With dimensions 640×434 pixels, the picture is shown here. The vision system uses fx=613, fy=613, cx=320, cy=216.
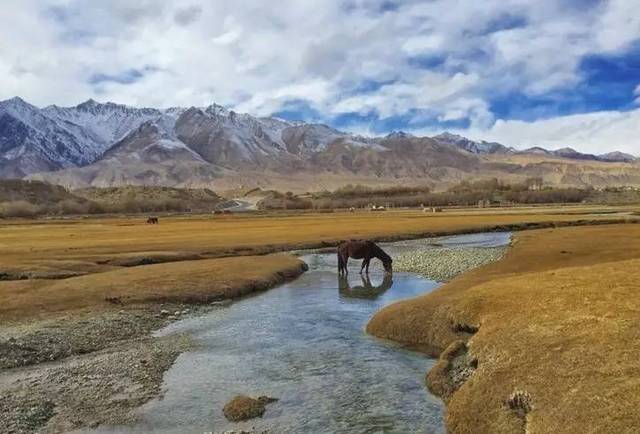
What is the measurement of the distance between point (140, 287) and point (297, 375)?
17.1 meters

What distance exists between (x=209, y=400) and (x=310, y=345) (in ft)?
A: 18.8

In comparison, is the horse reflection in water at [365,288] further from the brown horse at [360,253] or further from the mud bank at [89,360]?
the mud bank at [89,360]

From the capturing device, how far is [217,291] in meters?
32.4

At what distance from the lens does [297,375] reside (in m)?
17.6

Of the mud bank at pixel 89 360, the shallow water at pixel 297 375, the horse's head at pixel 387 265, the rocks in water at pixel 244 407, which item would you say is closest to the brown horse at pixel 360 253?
the horse's head at pixel 387 265

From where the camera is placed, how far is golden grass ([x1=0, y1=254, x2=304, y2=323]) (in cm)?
2811

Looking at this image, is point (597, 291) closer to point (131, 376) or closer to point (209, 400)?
point (209, 400)

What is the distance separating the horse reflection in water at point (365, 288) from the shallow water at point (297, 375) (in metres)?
2.18

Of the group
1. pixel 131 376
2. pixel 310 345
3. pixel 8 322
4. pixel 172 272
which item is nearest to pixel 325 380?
pixel 310 345

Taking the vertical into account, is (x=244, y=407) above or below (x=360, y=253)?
below

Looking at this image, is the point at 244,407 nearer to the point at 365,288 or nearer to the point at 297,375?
the point at 297,375

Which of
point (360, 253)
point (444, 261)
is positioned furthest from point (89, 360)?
point (444, 261)

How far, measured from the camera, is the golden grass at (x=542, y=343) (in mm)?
11781

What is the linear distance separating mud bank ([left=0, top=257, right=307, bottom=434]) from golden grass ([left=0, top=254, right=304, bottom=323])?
0.21m
